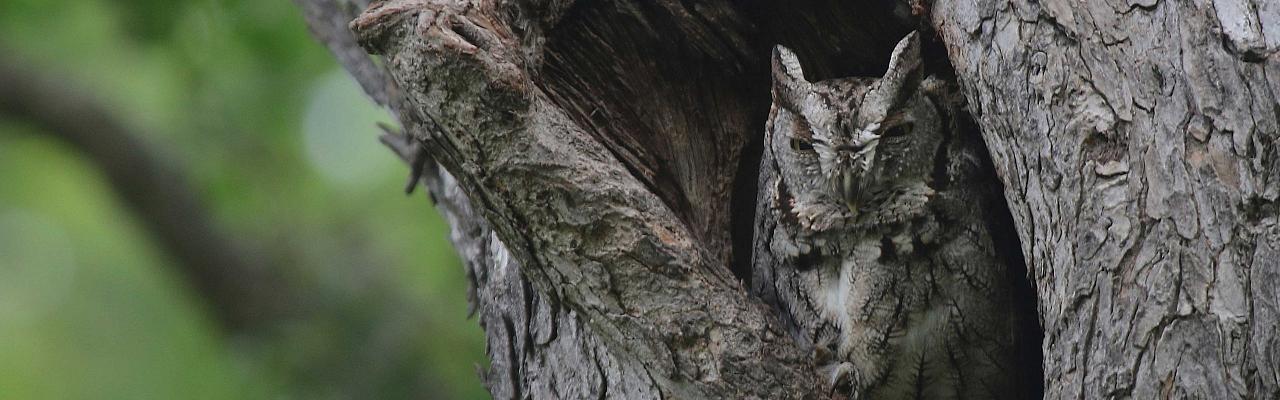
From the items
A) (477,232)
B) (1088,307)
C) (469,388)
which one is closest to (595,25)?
(477,232)

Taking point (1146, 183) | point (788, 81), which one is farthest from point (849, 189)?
point (1146, 183)

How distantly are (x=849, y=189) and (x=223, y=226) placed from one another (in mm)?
3065

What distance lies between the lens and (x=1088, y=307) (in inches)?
76.5

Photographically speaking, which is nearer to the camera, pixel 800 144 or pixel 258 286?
pixel 800 144

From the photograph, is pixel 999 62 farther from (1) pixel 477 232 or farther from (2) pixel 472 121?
(1) pixel 477 232

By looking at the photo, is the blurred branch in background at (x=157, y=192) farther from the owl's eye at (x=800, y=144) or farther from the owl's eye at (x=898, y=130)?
the owl's eye at (x=898, y=130)

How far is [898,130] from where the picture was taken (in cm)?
253

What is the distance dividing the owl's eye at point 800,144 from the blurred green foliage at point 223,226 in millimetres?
2155

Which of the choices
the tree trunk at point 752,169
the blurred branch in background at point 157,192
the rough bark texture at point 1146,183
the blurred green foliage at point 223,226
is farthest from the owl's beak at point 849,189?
the blurred branch in background at point 157,192

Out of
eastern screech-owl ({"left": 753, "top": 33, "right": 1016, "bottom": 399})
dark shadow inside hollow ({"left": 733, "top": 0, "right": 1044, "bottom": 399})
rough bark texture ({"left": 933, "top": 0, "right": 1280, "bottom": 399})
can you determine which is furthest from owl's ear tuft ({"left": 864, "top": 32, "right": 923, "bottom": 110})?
rough bark texture ({"left": 933, "top": 0, "right": 1280, "bottom": 399})

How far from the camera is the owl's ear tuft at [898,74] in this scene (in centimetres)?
250

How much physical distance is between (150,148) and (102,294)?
0.66 m

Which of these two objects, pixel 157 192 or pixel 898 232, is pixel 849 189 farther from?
pixel 157 192

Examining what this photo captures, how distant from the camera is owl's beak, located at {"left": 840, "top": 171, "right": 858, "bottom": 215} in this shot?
250 centimetres
